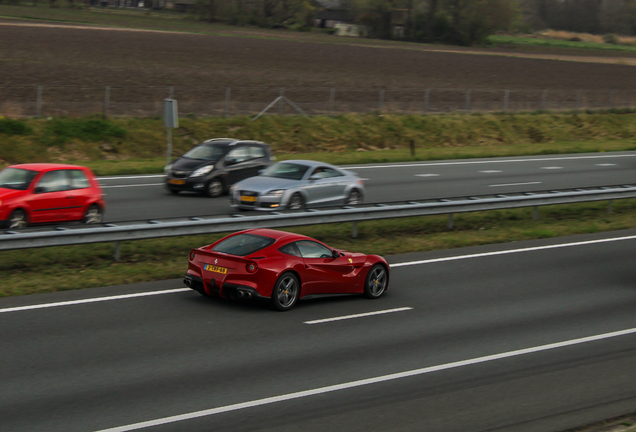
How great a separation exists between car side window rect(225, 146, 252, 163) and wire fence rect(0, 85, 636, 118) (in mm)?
11993

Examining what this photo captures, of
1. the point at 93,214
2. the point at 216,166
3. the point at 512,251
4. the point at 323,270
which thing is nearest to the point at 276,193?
the point at 216,166

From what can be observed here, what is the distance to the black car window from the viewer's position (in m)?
12.0

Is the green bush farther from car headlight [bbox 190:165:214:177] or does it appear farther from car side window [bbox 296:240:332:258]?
car side window [bbox 296:240:332:258]

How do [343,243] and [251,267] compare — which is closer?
[251,267]

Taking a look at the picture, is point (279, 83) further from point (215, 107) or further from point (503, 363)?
point (503, 363)

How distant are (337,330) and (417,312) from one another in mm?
1727

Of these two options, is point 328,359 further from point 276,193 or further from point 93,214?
point 276,193

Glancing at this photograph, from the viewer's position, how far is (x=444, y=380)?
912 cm

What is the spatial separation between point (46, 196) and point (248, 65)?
4219cm

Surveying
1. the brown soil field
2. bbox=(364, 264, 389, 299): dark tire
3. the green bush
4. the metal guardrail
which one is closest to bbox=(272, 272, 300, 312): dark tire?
bbox=(364, 264, 389, 299): dark tire

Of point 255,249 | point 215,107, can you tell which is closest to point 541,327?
point 255,249

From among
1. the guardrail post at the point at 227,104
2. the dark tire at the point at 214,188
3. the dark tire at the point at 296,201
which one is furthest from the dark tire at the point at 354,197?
the guardrail post at the point at 227,104

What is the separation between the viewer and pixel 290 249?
12.1m

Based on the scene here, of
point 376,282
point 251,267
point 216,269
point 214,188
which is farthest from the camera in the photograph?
point 214,188
